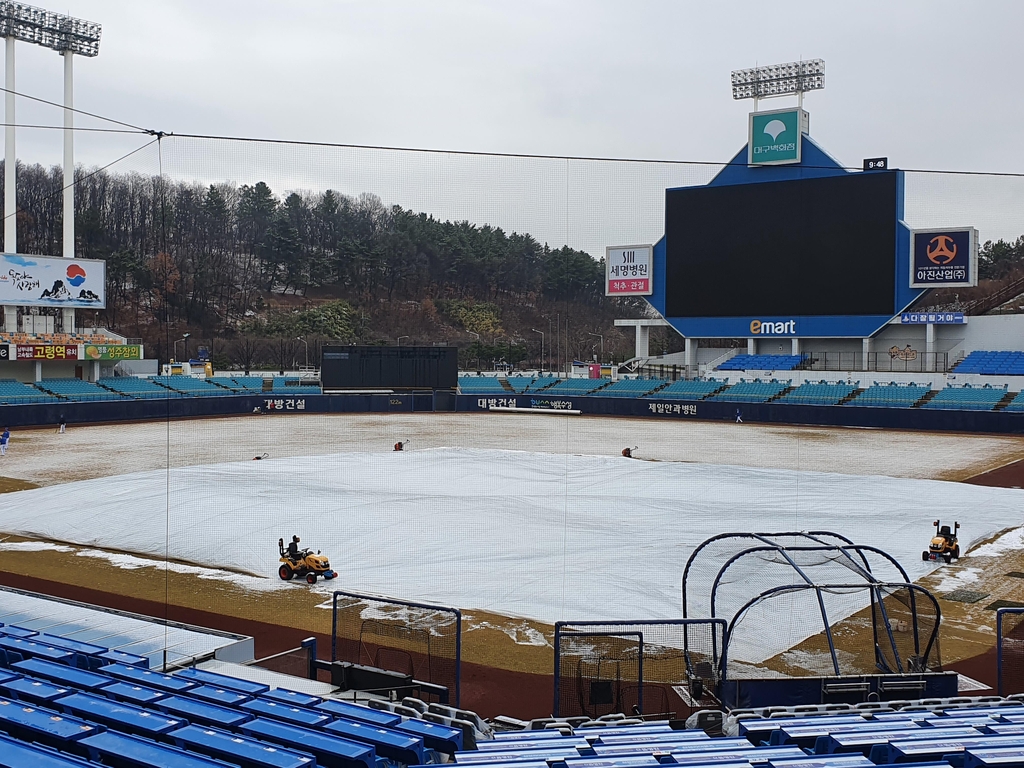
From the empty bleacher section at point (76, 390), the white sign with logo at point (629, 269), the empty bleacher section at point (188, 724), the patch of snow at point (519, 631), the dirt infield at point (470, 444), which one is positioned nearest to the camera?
the empty bleacher section at point (188, 724)

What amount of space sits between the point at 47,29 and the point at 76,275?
13832 mm

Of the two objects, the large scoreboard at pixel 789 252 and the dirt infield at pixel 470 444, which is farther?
the large scoreboard at pixel 789 252

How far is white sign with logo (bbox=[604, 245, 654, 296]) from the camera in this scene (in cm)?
5359

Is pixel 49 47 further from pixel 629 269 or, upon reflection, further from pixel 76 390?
pixel 629 269

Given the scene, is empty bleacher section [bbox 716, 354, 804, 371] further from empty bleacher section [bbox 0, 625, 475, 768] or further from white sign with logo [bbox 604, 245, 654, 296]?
empty bleacher section [bbox 0, 625, 475, 768]

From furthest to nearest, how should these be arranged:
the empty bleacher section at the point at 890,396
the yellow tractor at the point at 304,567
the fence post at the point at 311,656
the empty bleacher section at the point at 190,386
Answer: the empty bleacher section at the point at 190,386, the empty bleacher section at the point at 890,396, the yellow tractor at the point at 304,567, the fence post at the point at 311,656

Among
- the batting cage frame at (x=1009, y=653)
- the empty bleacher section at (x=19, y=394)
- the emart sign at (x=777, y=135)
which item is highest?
the emart sign at (x=777, y=135)

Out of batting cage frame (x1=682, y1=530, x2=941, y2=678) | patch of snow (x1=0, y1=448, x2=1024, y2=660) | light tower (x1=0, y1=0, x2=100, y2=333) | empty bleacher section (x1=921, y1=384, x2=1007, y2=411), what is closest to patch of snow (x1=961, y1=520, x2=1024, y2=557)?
patch of snow (x1=0, y1=448, x2=1024, y2=660)

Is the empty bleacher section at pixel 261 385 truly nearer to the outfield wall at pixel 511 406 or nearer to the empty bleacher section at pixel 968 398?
the outfield wall at pixel 511 406

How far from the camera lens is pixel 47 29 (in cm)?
4569

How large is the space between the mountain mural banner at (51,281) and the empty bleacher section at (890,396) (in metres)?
43.2

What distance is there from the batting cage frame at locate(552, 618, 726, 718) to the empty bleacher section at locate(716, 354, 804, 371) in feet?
146

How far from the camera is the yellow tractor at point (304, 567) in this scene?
13.2 metres

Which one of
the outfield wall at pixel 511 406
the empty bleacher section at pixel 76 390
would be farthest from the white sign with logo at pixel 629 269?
the empty bleacher section at pixel 76 390
